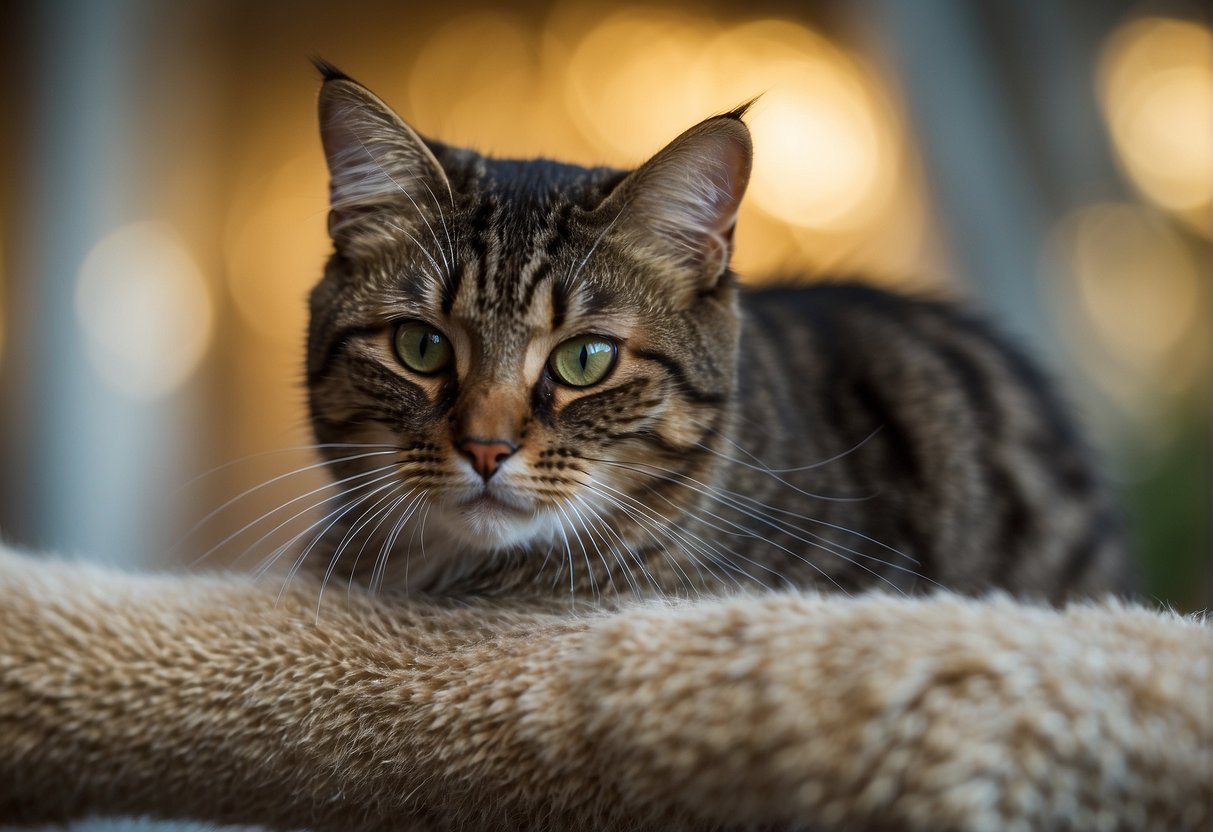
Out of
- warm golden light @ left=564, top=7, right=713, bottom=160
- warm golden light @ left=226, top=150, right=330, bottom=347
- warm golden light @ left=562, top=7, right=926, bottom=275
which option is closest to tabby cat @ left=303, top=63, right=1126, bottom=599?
warm golden light @ left=562, top=7, right=926, bottom=275

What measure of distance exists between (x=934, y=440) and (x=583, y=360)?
59cm

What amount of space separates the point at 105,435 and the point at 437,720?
2021mm

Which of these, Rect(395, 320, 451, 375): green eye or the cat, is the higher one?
Rect(395, 320, 451, 375): green eye

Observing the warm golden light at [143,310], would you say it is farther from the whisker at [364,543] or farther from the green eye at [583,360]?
the green eye at [583,360]

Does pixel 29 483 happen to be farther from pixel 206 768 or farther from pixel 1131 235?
pixel 1131 235

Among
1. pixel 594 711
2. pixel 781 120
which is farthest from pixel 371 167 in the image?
pixel 781 120

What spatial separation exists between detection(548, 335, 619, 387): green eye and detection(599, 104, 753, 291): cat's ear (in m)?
0.13

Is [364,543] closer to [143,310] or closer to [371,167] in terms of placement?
[371,167]

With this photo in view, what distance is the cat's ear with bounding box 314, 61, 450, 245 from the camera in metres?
1.05

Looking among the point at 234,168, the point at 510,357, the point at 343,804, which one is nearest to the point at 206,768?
the point at 343,804

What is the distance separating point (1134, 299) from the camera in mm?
2123

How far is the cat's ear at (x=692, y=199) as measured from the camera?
102 centimetres

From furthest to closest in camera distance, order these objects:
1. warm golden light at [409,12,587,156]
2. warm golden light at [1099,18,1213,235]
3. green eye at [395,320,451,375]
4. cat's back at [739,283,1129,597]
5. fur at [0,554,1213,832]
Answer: warm golden light at [409,12,587,156] < warm golden light at [1099,18,1213,235] < cat's back at [739,283,1129,597] < green eye at [395,320,451,375] < fur at [0,554,1213,832]

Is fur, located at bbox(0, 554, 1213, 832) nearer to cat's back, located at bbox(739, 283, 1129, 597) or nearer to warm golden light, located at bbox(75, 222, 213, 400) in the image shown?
cat's back, located at bbox(739, 283, 1129, 597)
